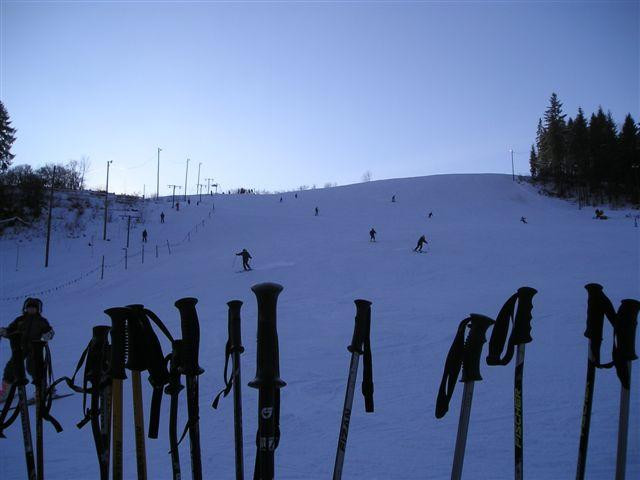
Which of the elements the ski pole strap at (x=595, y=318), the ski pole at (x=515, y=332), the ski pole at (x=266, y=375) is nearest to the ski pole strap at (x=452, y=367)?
the ski pole at (x=515, y=332)

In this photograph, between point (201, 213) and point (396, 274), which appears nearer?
point (396, 274)

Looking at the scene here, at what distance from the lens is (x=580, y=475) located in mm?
2141

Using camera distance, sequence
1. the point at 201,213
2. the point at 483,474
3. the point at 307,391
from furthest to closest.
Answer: the point at 201,213
the point at 307,391
the point at 483,474

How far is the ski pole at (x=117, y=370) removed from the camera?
2.00 metres

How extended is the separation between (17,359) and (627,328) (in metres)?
3.25

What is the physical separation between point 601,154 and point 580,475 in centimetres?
6885

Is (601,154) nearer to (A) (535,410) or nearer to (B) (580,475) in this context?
(A) (535,410)

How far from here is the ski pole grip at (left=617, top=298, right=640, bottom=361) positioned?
1937mm

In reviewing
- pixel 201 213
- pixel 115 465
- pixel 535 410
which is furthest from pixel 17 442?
pixel 201 213

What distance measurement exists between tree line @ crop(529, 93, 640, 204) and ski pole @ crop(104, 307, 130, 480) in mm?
63482

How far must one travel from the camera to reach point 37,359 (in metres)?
2.24

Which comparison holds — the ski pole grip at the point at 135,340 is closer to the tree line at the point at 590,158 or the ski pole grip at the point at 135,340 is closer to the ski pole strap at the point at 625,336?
the ski pole strap at the point at 625,336

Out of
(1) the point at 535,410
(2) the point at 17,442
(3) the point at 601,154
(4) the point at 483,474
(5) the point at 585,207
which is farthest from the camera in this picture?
(3) the point at 601,154

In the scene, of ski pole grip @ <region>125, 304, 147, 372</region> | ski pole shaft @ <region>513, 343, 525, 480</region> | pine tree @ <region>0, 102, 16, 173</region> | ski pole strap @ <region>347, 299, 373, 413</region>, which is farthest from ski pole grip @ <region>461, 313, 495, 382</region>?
pine tree @ <region>0, 102, 16, 173</region>
